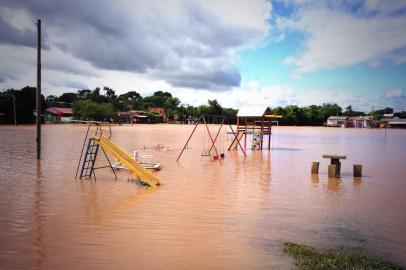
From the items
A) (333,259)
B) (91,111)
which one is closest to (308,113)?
(91,111)

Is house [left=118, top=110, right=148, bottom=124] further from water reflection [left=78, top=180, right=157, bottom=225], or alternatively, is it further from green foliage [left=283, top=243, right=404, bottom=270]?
green foliage [left=283, top=243, right=404, bottom=270]

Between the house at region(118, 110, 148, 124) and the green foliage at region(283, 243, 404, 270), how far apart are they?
86425 mm

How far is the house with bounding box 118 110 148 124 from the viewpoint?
93.5 meters

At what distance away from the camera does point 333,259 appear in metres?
5.63

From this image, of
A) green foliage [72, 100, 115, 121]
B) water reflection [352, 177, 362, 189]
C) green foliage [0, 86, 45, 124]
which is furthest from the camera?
green foliage [72, 100, 115, 121]

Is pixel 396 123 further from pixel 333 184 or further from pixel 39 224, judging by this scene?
pixel 39 224

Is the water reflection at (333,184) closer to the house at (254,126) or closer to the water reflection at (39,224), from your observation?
the water reflection at (39,224)

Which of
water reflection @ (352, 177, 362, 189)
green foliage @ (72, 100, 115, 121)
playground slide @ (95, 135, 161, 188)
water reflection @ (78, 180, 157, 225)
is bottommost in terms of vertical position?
water reflection @ (352, 177, 362, 189)

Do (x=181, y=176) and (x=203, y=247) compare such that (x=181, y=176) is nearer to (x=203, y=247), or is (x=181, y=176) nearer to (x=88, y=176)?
(x=88, y=176)

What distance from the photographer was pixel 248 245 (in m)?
6.42

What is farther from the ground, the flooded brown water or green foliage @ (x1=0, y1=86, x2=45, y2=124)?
green foliage @ (x1=0, y1=86, x2=45, y2=124)

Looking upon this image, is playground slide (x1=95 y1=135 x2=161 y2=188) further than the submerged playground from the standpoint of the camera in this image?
Yes

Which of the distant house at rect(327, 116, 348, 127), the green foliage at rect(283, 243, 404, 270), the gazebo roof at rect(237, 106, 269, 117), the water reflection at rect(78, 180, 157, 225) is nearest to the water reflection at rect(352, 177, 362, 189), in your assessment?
the green foliage at rect(283, 243, 404, 270)

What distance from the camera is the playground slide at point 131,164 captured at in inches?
462
